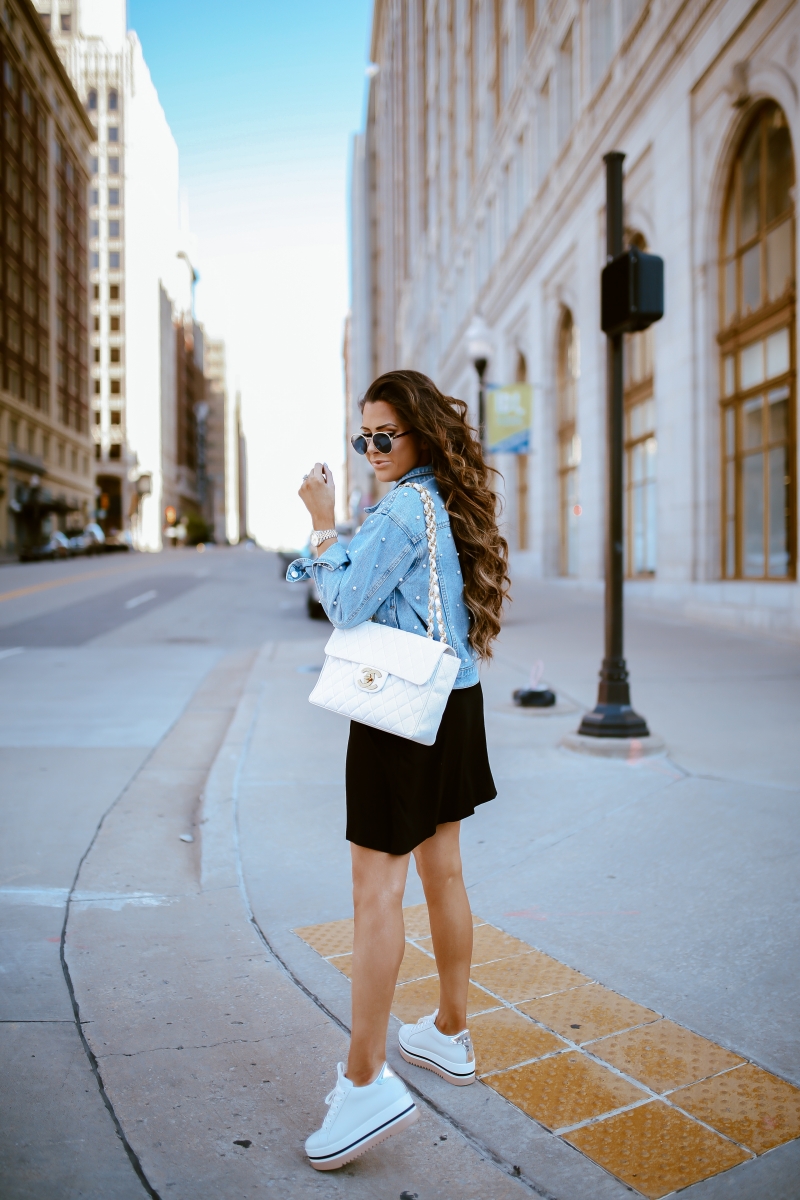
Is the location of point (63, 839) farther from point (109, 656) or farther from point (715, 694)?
point (109, 656)

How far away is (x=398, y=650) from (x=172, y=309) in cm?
13895

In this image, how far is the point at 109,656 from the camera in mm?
12508

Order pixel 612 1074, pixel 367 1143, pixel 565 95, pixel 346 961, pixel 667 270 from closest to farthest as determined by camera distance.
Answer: pixel 367 1143 → pixel 612 1074 → pixel 346 961 → pixel 667 270 → pixel 565 95

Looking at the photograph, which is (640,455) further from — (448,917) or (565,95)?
(448,917)

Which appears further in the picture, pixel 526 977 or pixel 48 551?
pixel 48 551

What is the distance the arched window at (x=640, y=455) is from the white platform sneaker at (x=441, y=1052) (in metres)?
16.8

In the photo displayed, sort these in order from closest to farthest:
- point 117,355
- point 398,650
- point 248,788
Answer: point 398,650, point 248,788, point 117,355

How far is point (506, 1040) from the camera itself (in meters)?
2.88

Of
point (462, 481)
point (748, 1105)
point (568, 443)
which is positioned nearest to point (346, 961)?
point (748, 1105)

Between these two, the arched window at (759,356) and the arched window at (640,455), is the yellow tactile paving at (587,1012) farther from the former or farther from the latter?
the arched window at (640,455)

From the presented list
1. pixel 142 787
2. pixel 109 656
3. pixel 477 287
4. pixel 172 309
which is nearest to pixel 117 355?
pixel 172 309

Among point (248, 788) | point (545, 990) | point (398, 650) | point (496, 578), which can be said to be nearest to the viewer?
point (398, 650)

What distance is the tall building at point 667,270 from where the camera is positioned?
13.7 meters

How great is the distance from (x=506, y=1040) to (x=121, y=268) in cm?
12086
